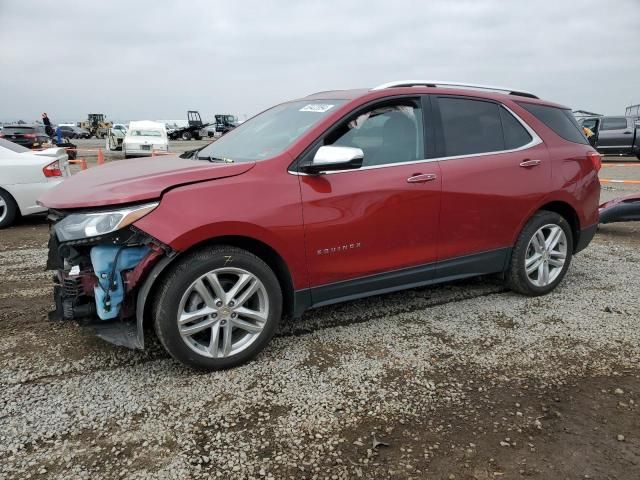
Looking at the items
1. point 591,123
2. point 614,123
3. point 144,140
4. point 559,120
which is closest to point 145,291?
point 559,120

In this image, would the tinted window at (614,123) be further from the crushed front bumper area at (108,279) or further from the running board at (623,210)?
the crushed front bumper area at (108,279)

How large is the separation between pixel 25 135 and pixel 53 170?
15458 mm

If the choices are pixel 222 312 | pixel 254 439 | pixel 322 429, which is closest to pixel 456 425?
pixel 322 429

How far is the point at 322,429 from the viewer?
2.48m

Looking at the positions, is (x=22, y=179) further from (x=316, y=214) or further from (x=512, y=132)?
(x=512, y=132)

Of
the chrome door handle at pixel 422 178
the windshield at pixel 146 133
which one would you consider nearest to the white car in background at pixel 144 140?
the windshield at pixel 146 133

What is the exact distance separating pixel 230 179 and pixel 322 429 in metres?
1.50

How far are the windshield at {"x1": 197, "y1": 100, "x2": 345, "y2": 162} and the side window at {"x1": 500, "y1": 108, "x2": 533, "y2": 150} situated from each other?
1.52m

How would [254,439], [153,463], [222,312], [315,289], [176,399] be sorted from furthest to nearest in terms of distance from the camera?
[315,289] < [222,312] < [176,399] < [254,439] < [153,463]

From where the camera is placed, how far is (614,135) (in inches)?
725

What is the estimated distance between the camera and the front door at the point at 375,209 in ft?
10.5

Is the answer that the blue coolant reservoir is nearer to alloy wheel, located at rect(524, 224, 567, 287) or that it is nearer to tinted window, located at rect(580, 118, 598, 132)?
alloy wheel, located at rect(524, 224, 567, 287)

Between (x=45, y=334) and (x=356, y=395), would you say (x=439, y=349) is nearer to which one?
(x=356, y=395)

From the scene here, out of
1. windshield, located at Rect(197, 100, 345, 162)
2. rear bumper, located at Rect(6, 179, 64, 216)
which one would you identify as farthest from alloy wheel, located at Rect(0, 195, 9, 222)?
windshield, located at Rect(197, 100, 345, 162)
